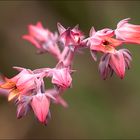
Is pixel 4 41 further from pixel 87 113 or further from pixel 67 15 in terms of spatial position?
pixel 87 113

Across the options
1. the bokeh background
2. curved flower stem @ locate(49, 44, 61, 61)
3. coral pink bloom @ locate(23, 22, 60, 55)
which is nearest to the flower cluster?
curved flower stem @ locate(49, 44, 61, 61)

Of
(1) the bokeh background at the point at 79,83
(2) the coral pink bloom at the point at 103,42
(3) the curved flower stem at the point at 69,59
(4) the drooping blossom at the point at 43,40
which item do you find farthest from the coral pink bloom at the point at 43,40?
(1) the bokeh background at the point at 79,83

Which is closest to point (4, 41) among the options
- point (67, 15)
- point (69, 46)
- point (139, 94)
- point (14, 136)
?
point (67, 15)

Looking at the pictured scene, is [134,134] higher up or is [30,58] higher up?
[30,58]

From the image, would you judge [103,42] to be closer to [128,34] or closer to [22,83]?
[128,34]

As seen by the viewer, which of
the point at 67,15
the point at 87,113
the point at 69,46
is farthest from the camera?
the point at 67,15

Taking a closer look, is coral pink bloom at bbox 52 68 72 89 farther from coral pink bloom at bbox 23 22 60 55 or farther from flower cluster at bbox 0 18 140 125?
coral pink bloom at bbox 23 22 60 55
